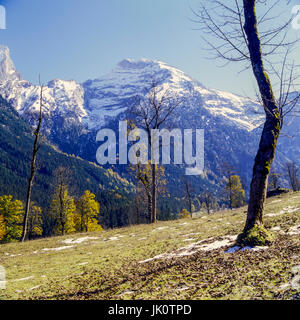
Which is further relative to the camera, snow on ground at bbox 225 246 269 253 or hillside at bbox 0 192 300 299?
snow on ground at bbox 225 246 269 253

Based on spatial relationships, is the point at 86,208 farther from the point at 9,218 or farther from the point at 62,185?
the point at 9,218

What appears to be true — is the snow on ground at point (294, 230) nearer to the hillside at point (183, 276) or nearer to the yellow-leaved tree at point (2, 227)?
the hillside at point (183, 276)

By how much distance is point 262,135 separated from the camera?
825 cm

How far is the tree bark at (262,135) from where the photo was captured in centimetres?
791

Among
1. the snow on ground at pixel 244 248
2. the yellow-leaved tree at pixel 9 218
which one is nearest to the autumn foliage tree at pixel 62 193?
the yellow-leaved tree at pixel 9 218

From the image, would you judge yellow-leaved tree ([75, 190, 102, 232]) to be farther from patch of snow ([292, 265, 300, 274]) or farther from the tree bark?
patch of snow ([292, 265, 300, 274])

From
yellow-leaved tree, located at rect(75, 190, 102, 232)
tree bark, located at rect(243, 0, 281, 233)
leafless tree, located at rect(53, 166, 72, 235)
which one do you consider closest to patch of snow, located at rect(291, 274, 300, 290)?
tree bark, located at rect(243, 0, 281, 233)

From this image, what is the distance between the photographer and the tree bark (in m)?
7.91

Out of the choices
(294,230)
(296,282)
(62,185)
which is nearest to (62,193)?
(62,185)

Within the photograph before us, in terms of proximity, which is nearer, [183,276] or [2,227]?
[183,276]
